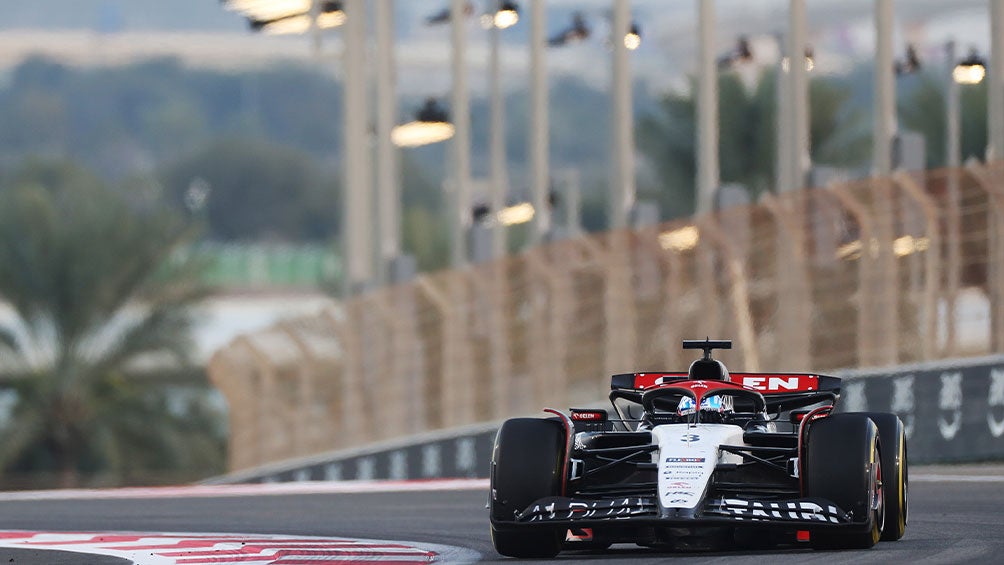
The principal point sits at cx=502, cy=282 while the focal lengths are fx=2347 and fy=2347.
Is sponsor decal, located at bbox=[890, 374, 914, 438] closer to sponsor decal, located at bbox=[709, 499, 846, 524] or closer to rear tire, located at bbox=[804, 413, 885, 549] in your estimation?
rear tire, located at bbox=[804, 413, 885, 549]

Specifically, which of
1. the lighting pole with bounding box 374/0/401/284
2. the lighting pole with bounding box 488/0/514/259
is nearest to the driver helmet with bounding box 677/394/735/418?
the lighting pole with bounding box 374/0/401/284

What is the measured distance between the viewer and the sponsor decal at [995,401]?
19.5 m

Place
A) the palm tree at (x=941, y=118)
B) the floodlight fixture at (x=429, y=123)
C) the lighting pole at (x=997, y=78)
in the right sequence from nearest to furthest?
the lighting pole at (x=997, y=78) < the floodlight fixture at (x=429, y=123) < the palm tree at (x=941, y=118)

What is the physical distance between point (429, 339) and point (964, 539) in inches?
496

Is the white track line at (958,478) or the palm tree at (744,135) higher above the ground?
the palm tree at (744,135)

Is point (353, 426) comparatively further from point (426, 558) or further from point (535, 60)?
point (426, 558)

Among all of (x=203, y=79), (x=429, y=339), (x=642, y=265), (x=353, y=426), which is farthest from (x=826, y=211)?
(x=203, y=79)

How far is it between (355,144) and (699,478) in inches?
881

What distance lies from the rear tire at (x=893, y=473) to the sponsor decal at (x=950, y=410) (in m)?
8.77

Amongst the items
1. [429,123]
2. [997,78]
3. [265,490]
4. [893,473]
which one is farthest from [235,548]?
[429,123]

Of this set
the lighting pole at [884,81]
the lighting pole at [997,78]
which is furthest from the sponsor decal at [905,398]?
the lighting pole at [884,81]

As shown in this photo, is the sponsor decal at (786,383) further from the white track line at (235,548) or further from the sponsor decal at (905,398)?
the sponsor decal at (905,398)

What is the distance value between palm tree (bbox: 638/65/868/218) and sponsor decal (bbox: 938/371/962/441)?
3705 cm

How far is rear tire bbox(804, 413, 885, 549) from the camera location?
10.4 metres
